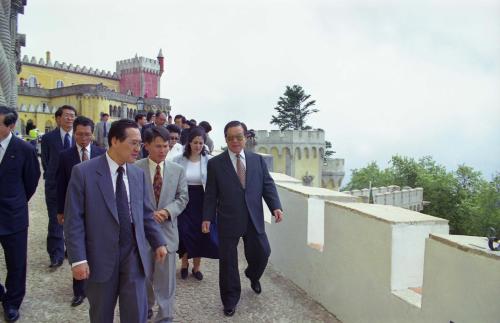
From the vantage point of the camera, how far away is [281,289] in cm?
497

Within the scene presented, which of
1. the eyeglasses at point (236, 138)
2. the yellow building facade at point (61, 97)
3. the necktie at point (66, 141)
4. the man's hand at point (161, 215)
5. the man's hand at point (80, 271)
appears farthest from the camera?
the yellow building facade at point (61, 97)

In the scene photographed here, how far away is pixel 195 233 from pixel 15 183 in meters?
→ 1.83

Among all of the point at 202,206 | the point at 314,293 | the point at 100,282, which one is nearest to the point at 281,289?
the point at 314,293

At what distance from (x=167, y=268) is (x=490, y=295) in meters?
2.48

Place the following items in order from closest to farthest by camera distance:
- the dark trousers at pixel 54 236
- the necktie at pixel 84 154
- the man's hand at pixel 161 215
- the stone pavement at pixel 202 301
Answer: the man's hand at pixel 161 215 → the stone pavement at pixel 202 301 → the necktie at pixel 84 154 → the dark trousers at pixel 54 236

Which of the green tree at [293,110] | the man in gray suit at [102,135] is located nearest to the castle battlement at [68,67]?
the green tree at [293,110]

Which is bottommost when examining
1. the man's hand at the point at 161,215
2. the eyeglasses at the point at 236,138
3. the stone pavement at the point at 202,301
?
the stone pavement at the point at 202,301

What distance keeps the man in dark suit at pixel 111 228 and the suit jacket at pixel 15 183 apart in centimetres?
134

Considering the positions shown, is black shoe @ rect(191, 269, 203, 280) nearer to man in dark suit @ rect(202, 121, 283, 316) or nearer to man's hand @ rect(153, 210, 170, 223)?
man in dark suit @ rect(202, 121, 283, 316)

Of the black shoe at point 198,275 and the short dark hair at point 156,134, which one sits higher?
the short dark hair at point 156,134

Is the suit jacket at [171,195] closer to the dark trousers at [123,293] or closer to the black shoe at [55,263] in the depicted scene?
the dark trousers at [123,293]

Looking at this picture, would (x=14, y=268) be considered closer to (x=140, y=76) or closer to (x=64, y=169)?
(x=64, y=169)

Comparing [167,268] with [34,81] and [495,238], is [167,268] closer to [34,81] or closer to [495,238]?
[495,238]

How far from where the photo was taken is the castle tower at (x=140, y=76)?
2375 inches
